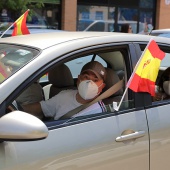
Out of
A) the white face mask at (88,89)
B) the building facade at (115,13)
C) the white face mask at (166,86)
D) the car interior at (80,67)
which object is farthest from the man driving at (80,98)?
the building facade at (115,13)

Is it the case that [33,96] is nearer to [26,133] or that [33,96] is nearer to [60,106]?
[60,106]

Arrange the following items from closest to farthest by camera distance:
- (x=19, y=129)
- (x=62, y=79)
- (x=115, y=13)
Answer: (x=19, y=129), (x=62, y=79), (x=115, y=13)

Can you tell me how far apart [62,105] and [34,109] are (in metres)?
0.22

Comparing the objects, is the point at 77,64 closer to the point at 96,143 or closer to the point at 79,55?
the point at 79,55

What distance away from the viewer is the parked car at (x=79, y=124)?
81.4 inches

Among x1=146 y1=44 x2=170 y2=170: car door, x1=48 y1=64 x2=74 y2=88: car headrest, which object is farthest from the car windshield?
x1=146 y1=44 x2=170 y2=170: car door

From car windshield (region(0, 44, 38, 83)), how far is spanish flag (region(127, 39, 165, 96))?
71cm

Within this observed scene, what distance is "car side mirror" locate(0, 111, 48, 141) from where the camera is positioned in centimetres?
199

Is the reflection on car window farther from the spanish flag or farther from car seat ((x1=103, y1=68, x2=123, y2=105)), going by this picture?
the spanish flag

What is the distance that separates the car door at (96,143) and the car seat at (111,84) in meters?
0.15

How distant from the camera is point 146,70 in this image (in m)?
2.66

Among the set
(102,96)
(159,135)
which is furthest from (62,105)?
(159,135)

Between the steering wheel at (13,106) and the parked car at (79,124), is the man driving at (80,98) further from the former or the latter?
the steering wheel at (13,106)

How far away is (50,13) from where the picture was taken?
46.2 ft
